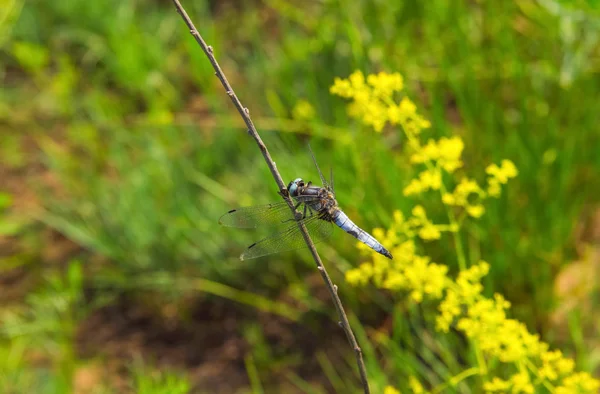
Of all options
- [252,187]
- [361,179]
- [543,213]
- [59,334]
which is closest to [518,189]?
[543,213]

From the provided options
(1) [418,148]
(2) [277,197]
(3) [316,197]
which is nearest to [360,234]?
(3) [316,197]

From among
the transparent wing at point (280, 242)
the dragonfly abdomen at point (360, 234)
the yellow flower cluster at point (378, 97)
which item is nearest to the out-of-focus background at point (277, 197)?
the dragonfly abdomen at point (360, 234)

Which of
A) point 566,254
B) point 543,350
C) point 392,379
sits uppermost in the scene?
point 566,254

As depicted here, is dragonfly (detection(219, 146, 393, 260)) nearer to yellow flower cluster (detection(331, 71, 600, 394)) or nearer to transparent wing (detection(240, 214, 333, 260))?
transparent wing (detection(240, 214, 333, 260))

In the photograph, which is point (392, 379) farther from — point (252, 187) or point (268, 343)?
point (252, 187)

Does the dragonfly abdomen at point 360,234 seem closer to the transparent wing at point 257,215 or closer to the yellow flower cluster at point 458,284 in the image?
the yellow flower cluster at point 458,284

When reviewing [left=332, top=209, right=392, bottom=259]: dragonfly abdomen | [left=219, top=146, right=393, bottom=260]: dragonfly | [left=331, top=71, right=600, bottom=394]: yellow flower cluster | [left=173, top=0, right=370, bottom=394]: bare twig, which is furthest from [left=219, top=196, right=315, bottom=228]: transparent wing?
[left=173, top=0, right=370, bottom=394]: bare twig

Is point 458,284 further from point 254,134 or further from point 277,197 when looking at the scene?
point 277,197
